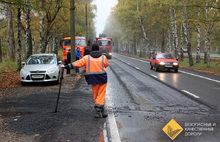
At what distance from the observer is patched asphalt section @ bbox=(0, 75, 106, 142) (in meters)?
4.48

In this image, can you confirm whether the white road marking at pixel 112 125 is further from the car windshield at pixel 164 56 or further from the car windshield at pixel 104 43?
the car windshield at pixel 104 43

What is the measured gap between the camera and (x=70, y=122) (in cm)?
536

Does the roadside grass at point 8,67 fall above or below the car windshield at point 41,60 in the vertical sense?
below

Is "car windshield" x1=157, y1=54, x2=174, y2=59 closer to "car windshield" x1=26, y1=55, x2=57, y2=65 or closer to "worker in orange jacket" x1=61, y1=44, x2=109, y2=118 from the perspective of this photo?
"car windshield" x1=26, y1=55, x2=57, y2=65

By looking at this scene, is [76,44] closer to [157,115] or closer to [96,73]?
[96,73]

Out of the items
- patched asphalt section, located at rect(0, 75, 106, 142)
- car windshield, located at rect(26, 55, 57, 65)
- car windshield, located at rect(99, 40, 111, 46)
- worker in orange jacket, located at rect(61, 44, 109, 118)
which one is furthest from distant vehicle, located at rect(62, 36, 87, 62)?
worker in orange jacket, located at rect(61, 44, 109, 118)

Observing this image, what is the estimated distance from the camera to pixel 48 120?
5.53 metres

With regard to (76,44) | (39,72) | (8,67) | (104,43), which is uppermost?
(104,43)

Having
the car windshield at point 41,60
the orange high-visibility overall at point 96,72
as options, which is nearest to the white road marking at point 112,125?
the orange high-visibility overall at point 96,72

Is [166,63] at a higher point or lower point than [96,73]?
lower

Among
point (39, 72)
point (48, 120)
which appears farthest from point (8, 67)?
point (48, 120)

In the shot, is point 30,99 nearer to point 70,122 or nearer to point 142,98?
point 70,122

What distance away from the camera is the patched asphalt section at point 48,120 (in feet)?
14.7

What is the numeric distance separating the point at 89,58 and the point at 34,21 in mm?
24625
